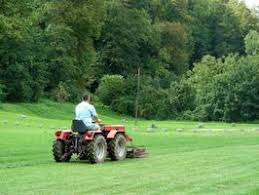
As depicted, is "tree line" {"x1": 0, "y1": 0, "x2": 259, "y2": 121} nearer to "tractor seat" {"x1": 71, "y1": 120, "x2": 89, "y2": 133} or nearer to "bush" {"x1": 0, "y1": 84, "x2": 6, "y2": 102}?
"bush" {"x1": 0, "y1": 84, "x2": 6, "y2": 102}

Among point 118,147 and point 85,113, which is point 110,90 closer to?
point 118,147

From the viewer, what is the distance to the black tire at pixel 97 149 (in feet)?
64.4

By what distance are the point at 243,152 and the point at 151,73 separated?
254 ft

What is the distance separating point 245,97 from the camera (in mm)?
Result: 82688

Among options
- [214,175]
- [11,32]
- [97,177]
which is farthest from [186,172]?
[11,32]

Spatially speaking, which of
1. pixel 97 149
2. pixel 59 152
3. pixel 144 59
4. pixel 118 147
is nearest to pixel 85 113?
pixel 97 149

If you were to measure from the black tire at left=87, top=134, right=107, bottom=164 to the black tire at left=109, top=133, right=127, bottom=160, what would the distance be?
52 centimetres

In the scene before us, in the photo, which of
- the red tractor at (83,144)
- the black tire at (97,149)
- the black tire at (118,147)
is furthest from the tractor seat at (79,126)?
the black tire at (118,147)

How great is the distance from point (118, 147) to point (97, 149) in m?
1.32

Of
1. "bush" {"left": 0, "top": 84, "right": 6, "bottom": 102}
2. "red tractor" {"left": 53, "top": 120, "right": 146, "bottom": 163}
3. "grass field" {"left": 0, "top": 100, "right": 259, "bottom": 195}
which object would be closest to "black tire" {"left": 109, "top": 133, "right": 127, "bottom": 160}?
"red tractor" {"left": 53, "top": 120, "right": 146, "bottom": 163}

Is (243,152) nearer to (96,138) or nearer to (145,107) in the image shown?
(96,138)

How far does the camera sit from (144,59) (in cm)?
10438

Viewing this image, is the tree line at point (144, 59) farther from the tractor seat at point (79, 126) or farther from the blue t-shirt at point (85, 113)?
the tractor seat at point (79, 126)

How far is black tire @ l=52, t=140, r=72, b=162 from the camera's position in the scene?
2002 cm
